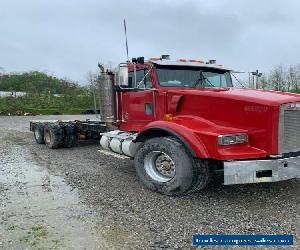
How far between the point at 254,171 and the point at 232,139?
0.58 meters

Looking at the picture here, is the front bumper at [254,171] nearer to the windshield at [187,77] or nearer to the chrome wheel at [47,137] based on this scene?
the windshield at [187,77]

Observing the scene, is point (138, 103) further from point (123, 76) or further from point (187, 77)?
point (187, 77)

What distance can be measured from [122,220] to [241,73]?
483cm

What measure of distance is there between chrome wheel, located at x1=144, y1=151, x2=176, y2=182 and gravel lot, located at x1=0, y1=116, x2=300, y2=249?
340 mm

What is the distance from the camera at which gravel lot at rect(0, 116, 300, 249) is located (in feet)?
15.6

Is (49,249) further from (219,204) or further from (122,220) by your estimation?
(219,204)

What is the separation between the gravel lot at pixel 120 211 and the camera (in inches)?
187

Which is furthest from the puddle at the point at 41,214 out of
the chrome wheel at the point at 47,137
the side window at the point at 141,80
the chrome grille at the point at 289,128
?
the chrome wheel at the point at 47,137

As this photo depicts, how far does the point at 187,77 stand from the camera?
7699 millimetres

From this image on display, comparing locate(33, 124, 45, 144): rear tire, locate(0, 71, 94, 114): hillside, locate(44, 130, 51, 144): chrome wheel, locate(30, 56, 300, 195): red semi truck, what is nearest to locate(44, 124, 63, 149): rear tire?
locate(44, 130, 51, 144): chrome wheel

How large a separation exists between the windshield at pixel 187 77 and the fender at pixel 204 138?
113 centimetres

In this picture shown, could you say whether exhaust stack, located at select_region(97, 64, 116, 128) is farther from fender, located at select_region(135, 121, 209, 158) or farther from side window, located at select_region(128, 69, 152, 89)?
fender, located at select_region(135, 121, 209, 158)

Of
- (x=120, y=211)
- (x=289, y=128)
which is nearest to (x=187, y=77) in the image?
(x=289, y=128)

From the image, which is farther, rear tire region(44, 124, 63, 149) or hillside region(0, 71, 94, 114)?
hillside region(0, 71, 94, 114)
